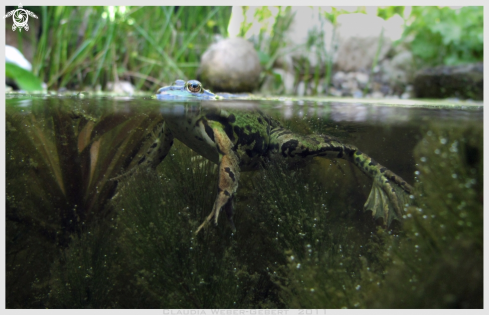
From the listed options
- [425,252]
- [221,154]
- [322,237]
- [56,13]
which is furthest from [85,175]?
[56,13]

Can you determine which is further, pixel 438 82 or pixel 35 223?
pixel 438 82

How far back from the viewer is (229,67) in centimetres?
725

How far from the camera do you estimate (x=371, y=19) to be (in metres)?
9.65

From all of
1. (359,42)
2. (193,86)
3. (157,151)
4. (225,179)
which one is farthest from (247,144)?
(359,42)

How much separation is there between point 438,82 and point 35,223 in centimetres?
815

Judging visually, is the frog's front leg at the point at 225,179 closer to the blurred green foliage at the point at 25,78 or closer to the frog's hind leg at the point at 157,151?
the frog's hind leg at the point at 157,151

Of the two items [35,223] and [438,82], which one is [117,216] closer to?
[35,223]

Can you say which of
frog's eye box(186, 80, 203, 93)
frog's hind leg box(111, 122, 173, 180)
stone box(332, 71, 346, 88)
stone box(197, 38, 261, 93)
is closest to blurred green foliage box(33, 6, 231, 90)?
stone box(197, 38, 261, 93)

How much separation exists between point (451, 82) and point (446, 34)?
119 cm

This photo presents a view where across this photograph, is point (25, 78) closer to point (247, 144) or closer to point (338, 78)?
point (247, 144)

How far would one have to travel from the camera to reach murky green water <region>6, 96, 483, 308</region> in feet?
5.86

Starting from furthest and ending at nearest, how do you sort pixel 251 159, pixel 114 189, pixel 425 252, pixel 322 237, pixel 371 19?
pixel 371 19
pixel 114 189
pixel 251 159
pixel 322 237
pixel 425 252

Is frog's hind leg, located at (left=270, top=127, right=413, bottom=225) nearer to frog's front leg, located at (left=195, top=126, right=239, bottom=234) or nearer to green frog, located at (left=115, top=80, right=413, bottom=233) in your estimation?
green frog, located at (left=115, top=80, right=413, bottom=233)

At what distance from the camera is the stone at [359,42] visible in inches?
372
